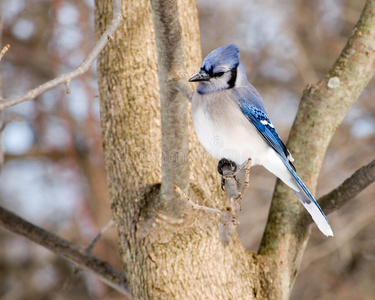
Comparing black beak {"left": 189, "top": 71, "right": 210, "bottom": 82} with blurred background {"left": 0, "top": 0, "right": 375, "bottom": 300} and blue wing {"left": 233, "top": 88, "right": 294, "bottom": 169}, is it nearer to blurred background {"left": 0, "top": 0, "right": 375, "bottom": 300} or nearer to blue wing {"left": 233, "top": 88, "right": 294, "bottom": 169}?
blue wing {"left": 233, "top": 88, "right": 294, "bottom": 169}

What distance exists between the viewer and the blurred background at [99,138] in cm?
425

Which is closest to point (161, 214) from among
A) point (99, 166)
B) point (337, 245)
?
point (337, 245)

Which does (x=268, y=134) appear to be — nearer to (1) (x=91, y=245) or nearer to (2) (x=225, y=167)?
(2) (x=225, y=167)

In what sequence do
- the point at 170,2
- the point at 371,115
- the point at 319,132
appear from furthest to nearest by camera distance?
the point at 371,115, the point at 319,132, the point at 170,2

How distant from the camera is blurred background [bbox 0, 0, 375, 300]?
4.25 meters

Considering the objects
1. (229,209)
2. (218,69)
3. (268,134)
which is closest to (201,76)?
(218,69)

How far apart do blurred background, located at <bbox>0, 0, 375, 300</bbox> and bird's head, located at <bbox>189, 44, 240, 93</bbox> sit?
7.75ft

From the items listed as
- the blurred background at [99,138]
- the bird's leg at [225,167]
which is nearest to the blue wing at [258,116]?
the bird's leg at [225,167]

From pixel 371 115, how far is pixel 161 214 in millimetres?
2969

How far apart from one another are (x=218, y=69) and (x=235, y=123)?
0.22m

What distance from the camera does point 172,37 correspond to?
1621 mm

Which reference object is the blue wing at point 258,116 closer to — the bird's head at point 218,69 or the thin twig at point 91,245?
the bird's head at point 218,69

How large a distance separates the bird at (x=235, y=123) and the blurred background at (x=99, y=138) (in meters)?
2.15

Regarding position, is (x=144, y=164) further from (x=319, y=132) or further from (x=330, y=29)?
(x=330, y=29)
